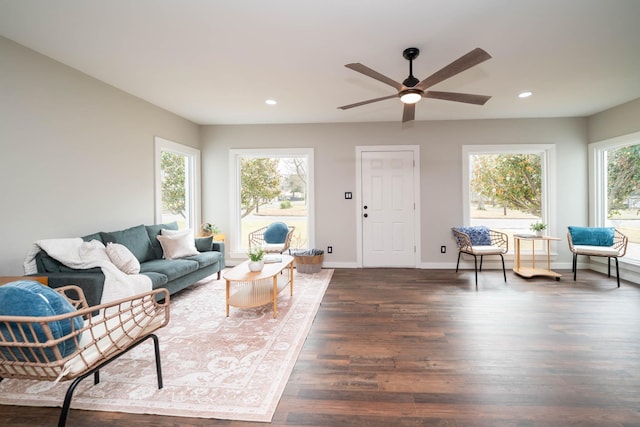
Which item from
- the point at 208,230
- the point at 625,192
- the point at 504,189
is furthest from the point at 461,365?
the point at 625,192

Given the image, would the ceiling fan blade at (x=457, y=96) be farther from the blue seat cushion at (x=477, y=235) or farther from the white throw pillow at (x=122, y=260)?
the white throw pillow at (x=122, y=260)

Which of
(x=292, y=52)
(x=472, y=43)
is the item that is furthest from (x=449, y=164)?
(x=292, y=52)

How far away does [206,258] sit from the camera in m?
4.11

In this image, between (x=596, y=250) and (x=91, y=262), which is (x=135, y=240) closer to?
(x=91, y=262)

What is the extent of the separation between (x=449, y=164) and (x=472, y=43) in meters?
2.83

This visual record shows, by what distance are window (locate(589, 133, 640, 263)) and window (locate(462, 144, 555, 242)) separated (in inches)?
28.0

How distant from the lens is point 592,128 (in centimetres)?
504

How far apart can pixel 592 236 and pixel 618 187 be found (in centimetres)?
92

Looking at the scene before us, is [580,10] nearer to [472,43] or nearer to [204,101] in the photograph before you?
[472,43]

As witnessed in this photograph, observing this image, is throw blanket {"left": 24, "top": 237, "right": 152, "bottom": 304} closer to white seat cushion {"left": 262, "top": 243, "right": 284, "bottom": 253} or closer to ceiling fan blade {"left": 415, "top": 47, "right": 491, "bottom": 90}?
white seat cushion {"left": 262, "top": 243, "right": 284, "bottom": 253}

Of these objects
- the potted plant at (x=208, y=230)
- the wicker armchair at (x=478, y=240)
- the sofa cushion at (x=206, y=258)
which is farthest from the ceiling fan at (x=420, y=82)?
the potted plant at (x=208, y=230)

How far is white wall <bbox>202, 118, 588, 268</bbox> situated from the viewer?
5156 millimetres

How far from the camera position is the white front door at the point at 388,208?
212 inches

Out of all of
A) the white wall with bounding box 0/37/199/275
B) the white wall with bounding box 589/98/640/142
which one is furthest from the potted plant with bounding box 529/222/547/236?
the white wall with bounding box 0/37/199/275
